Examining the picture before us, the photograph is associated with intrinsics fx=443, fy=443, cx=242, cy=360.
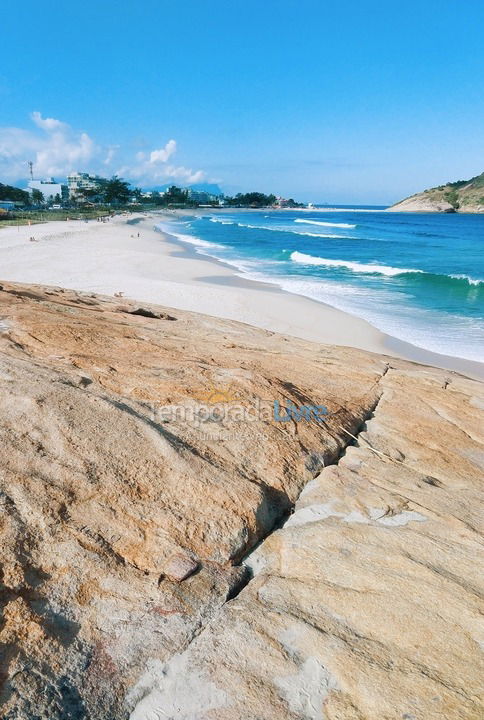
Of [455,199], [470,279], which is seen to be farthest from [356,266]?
[455,199]

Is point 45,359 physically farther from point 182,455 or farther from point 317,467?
point 317,467

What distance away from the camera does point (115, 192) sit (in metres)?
129

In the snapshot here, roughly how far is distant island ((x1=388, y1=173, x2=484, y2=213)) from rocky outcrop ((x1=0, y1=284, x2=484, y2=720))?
197190mm

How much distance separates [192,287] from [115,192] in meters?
121

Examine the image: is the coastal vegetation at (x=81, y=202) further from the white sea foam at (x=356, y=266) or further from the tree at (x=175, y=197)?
the white sea foam at (x=356, y=266)

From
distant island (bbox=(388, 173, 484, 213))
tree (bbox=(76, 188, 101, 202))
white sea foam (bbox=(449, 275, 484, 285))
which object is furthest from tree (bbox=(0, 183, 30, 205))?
distant island (bbox=(388, 173, 484, 213))

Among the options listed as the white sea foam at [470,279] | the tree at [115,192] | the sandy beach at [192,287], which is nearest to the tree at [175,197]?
the tree at [115,192]

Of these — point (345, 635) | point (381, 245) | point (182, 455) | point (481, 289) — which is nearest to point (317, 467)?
point (182, 455)

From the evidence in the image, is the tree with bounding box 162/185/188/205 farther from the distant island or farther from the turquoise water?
the turquoise water

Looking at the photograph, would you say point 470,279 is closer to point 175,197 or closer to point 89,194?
point 89,194

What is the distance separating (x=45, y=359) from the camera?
540cm

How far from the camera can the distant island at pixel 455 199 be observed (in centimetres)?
17562

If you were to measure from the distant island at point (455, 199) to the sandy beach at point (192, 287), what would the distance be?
17316 cm

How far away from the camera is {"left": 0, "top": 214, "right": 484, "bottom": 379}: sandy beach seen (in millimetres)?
15367
